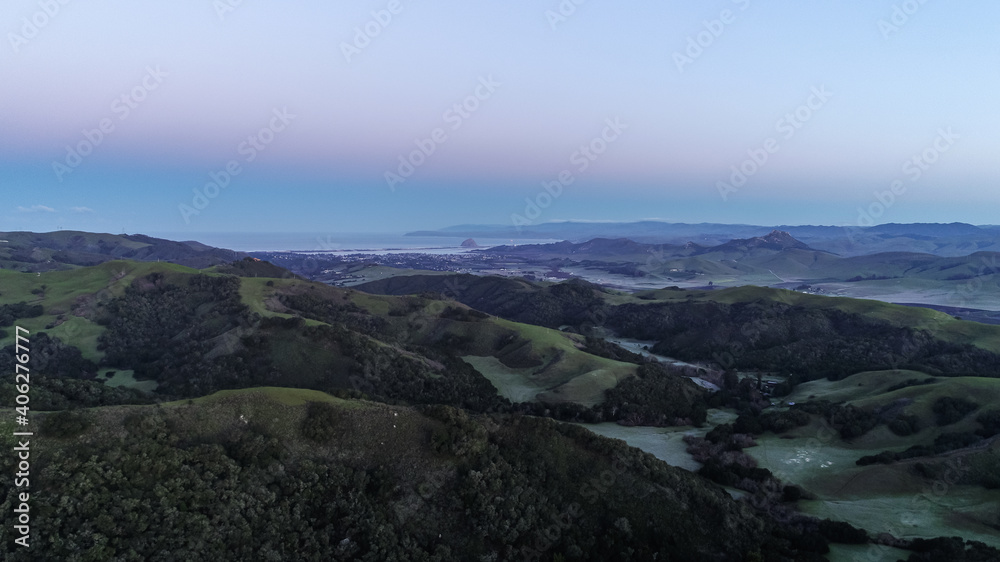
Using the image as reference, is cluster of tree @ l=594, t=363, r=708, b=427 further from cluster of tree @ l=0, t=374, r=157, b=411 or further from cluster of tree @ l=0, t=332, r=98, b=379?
cluster of tree @ l=0, t=332, r=98, b=379

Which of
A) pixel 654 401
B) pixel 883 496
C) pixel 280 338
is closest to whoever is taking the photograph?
pixel 883 496

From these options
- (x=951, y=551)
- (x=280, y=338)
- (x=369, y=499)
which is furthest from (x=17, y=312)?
(x=951, y=551)

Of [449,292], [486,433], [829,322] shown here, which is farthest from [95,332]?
[829,322]

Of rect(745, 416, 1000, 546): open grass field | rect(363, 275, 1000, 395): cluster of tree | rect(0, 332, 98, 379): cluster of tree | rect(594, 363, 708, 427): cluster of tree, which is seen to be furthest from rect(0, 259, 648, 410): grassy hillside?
rect(363, 275, 1000, 395): cluster of tree

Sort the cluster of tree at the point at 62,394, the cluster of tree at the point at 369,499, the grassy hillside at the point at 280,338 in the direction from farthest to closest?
the grassy hillside at the point at 280,338 < the cluster of tree at the point at 62,394 < the cluster of tree at the point at 369,499

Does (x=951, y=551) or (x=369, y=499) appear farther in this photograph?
(x=369, y=499)

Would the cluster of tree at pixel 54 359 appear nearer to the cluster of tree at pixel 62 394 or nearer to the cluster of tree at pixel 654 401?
the cluster of tree at pixel 62 394

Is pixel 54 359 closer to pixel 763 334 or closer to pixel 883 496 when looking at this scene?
pixel 883 496

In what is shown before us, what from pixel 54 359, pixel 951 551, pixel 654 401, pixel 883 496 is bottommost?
pixel 654 401

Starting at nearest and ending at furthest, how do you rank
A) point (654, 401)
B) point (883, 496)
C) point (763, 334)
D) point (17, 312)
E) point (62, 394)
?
point (883, 496)
point (62, 394)
point (654, 401)
point (17, 312)
point (763, 334)

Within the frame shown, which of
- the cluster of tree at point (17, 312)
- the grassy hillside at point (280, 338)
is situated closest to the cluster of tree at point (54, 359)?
the grassy hillside at point (280, 338)

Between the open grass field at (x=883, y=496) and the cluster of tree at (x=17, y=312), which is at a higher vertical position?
Answer: the cluster of tree at (x=17, y=312)
